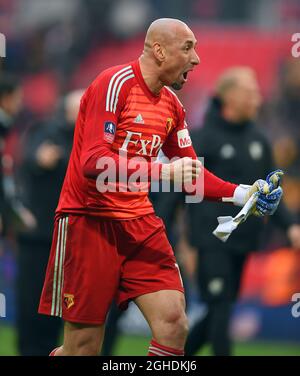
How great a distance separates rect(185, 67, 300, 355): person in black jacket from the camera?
7977 millimetres

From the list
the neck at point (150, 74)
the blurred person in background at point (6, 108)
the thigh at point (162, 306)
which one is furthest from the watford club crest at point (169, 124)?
the blurred person in background at point (6, 108)

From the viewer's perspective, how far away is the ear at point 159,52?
575 centimetres

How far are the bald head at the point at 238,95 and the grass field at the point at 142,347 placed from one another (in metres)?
2.62

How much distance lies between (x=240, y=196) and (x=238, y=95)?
2242 millimetres

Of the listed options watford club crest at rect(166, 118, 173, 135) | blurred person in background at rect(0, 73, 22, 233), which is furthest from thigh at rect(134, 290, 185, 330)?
blurred person in background at rect(0, 73, 22, 233)

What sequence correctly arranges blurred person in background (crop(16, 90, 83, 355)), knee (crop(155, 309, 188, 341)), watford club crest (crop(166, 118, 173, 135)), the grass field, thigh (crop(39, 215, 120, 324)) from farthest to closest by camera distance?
the grass field
blurred person in background (crop(16, 90, 83, 355))
watford club crest (crop(166, 118, 173, 135))
thigh (crop(39, 215, 120, 324))
knee (crop(155, 309, 188, 341))

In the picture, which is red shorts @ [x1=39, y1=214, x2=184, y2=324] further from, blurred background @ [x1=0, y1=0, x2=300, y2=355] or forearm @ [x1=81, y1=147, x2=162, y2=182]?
blurred background @ [x1=0, y1=0, x2=300, y2=355]

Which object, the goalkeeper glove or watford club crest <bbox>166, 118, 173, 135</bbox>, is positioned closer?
the goalkeeper glove

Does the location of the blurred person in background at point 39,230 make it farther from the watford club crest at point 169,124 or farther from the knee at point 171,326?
the knee at point 171,326

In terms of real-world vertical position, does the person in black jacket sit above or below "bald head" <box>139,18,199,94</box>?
below

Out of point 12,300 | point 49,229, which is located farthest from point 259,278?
point 49,229

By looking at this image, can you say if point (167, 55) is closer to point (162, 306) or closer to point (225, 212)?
point (162, 306)

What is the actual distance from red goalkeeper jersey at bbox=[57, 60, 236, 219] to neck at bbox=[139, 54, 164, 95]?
0.09 feet

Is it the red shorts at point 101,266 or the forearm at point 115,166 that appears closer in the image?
the forearm at point 115,166
